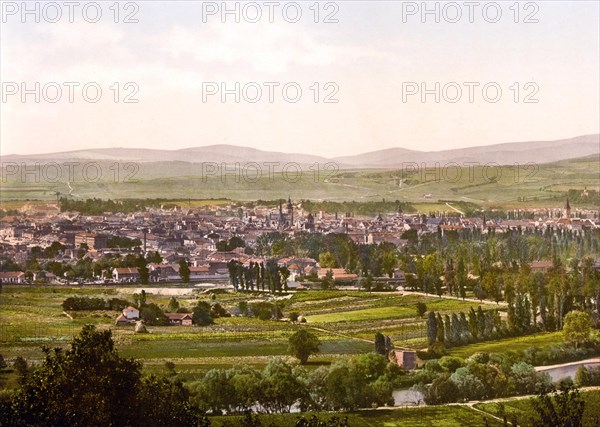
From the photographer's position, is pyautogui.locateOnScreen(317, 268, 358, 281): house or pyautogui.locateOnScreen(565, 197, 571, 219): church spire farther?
pyautogui.locateOnScreen(565, 197, 571, 219): church spire

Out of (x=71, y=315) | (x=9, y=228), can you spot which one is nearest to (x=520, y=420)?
(x=71, y=315)

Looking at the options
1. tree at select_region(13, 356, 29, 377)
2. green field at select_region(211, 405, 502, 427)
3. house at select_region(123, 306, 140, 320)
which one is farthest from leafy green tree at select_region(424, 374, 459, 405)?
tree at select_region(13, 356, 29, 377)

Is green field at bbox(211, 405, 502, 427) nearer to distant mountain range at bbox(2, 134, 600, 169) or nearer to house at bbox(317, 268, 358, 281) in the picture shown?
house at bbox(317, 268, 358, 281)

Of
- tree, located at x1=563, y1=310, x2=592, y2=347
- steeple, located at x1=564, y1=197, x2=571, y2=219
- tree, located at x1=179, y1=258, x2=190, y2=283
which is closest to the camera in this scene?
tree, located at x1=179, y1=258, x2=190, y2=283

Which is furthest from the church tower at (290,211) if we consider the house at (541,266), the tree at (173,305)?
the house at (541,266)

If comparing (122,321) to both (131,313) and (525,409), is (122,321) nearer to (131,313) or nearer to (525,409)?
(131,313)

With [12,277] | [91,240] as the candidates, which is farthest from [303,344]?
[12,277]
